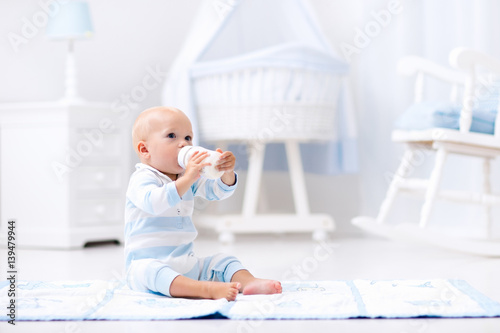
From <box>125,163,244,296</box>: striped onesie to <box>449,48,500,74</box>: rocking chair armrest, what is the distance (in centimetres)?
93

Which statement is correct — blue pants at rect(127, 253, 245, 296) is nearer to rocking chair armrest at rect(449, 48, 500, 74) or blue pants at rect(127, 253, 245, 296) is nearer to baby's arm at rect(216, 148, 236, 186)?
baby's arm at rect(216, 148, 236, 186)

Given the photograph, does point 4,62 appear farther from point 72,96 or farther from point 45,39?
point 72,96

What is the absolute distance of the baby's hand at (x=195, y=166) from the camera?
130 cm

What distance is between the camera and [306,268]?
1.87 metres

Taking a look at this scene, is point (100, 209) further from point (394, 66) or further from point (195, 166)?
point (195, 166)

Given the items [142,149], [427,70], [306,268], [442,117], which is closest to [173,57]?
[427,70]

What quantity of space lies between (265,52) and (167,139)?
1.15 m

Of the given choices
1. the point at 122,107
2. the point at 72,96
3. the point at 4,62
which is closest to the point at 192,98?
the point at 122,107

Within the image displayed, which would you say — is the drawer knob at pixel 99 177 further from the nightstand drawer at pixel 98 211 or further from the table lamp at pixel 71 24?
the table lamp at pixel 71 24

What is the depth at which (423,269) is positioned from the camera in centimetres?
188

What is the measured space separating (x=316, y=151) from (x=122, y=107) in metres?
0.80

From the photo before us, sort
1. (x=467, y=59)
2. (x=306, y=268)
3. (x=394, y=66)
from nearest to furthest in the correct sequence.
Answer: (x=306, y=268) → (x=467, y=59) → (x=394, y=66)

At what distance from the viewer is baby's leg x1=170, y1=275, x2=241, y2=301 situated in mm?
1257

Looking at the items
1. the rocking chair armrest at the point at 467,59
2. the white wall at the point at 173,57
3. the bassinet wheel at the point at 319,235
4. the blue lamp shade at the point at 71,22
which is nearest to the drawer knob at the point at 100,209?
the white wall at the point at 173,57
